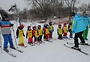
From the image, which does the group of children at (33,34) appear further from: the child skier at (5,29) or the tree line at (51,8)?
the tree line at (51,8)

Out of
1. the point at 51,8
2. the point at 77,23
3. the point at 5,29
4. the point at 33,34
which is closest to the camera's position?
the point at 77,23

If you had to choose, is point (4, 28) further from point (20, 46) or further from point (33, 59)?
point (33, 59)

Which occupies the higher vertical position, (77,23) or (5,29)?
(77,23)

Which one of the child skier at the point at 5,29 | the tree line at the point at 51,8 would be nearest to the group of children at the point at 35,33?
the child skier at the point at 5,29

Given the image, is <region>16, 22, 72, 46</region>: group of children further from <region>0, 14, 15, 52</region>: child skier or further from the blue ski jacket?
the blue ski jacket

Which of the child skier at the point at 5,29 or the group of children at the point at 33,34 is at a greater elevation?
the child skier at the point at 5,29

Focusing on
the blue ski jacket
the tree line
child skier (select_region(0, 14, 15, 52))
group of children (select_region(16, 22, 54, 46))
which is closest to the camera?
the blue ski jacket

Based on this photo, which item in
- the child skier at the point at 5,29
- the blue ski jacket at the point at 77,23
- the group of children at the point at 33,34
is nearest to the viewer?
the blue ski jacket at the point at 77,23

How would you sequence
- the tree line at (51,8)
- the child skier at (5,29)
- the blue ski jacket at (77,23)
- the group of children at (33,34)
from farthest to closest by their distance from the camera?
the tree line at (51,8)
the group of children at (33,34)
the child skier at (5,29)
the blue ski jacket at (77,23)

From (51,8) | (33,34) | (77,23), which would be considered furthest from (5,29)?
(51,8)

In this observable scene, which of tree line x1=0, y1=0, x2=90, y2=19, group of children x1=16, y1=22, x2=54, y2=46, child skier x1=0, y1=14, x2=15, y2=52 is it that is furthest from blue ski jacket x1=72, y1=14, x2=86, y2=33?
tree line x1=0, y1=0, x2=90, y2=19

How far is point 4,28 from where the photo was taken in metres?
7.66

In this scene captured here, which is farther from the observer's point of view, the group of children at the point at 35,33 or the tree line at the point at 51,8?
the tree line at the point at 51,8

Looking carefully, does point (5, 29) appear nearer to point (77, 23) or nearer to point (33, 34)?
point (33, 34)
